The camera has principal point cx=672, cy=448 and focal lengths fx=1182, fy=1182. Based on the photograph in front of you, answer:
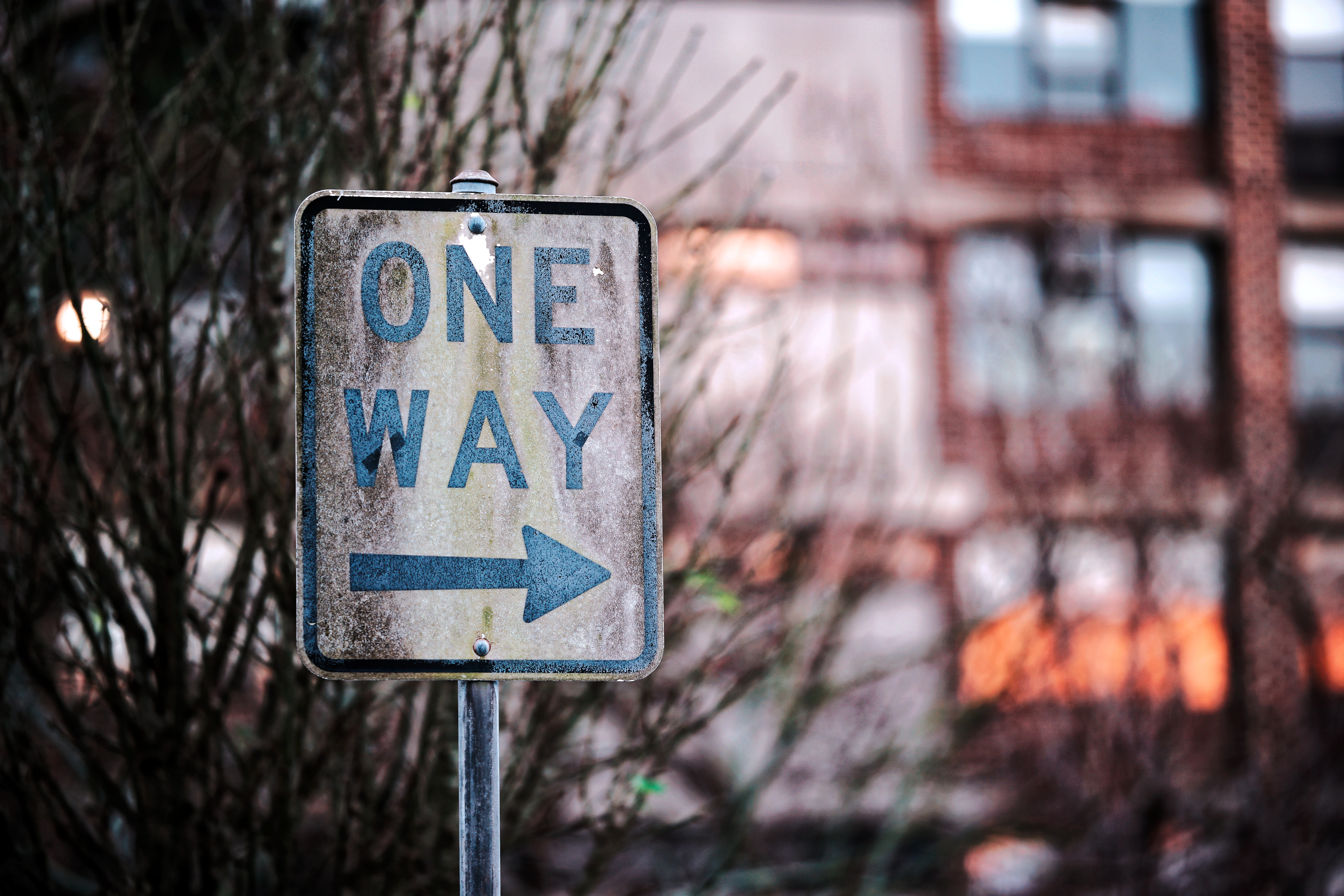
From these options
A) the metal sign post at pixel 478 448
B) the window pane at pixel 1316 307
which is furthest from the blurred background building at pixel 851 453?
the metal sign post at pixel 478 448

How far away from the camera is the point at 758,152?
42.3 ft

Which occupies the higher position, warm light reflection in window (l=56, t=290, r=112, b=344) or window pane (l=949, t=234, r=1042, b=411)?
window pane (l=949, t=234, r=1042, b=411)

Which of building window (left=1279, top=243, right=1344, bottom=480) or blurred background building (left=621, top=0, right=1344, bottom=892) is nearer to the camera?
blurred background building (left=621, top=0, right=1344, bottom=892)

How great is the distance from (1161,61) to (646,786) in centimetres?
1403

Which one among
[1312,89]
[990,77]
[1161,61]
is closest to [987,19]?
[990,77]

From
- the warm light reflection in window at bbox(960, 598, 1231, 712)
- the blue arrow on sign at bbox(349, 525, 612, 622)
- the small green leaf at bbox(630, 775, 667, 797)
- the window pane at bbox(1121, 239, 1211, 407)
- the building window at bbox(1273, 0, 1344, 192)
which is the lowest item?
the warm light reflection in window at bbox(960, 598, 1231, 712)

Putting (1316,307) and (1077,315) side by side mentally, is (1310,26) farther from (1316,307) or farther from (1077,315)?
(1077,315)

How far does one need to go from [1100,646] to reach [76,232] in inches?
293

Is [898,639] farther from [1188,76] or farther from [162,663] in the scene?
[162,663]

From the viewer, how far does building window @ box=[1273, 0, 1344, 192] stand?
48.4 ft

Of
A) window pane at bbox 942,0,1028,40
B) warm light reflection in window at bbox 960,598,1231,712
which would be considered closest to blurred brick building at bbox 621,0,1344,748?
window pane at bbox 942,0,1028,40

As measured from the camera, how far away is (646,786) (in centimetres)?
332

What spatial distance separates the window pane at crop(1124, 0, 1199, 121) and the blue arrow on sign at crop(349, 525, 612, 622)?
14.4 metres

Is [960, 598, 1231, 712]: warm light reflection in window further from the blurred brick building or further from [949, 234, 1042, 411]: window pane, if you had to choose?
[949, 234, 1042, 411]: window pane
